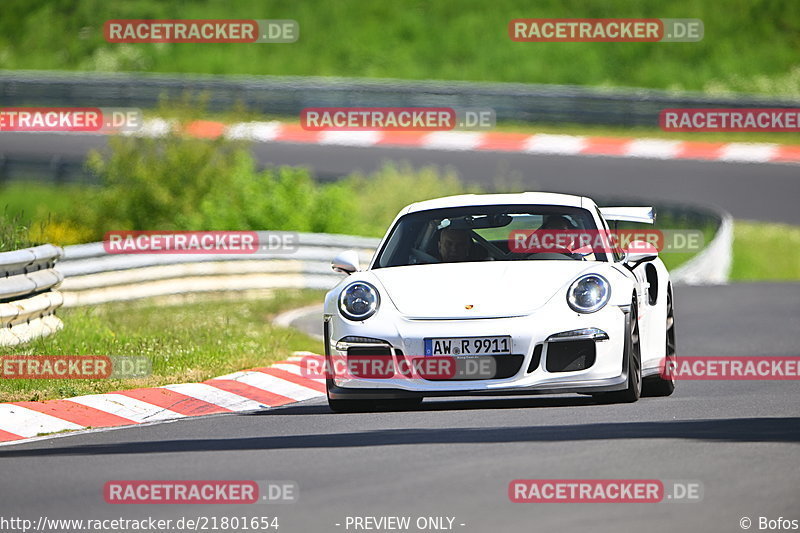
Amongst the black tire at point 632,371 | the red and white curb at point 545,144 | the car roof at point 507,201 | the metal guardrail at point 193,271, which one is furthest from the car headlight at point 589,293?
the red and white curb at point 545,144

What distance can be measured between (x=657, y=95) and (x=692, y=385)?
22460 mm

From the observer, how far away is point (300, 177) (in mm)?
25984

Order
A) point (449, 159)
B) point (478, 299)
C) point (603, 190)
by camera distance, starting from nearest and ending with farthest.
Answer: point (478, 299)
point (603, 190)
point (449, 159)

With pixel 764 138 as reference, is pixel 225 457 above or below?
below

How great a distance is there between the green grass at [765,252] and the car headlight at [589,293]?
57.8 feet

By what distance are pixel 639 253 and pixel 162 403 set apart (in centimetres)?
324

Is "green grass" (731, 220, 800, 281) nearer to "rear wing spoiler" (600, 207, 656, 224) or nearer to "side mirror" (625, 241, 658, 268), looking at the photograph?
"rear wing spoiler" (600, 207, 656, 224)

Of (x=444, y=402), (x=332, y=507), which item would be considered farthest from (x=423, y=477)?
(x=444, y=402)

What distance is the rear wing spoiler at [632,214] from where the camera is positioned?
11339 mm

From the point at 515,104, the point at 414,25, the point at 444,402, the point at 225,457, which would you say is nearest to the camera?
the point at 225,457

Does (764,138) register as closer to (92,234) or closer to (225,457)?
(92,234)

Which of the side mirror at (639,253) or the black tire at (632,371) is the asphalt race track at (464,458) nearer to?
the black tire at (632,371)

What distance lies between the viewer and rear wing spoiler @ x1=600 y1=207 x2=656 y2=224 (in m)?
11.3

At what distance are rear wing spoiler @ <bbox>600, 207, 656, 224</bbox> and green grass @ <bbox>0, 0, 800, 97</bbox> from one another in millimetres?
28083
